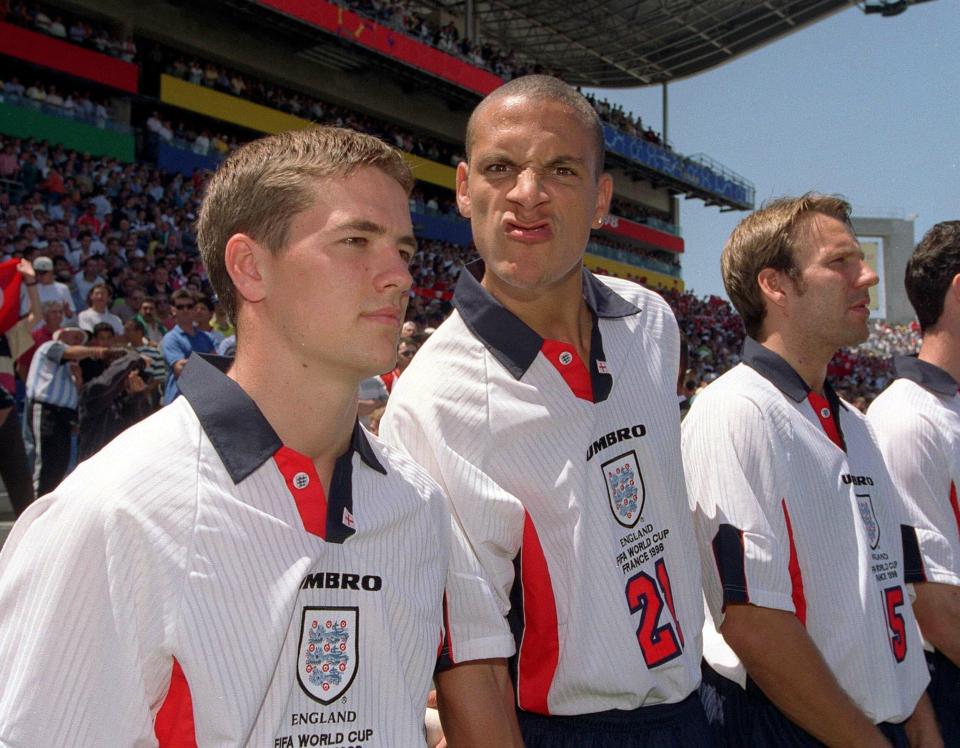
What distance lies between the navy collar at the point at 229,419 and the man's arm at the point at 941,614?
1996 millimetres

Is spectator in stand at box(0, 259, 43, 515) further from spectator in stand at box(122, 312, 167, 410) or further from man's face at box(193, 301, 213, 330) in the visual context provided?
man's face at box(193, 301, 213, 330)

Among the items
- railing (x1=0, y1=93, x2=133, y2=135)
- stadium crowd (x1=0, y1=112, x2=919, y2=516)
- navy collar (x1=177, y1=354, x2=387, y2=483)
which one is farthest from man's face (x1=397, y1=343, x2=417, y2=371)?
railing (x1=0, y1=93, x2=133, y2=135)

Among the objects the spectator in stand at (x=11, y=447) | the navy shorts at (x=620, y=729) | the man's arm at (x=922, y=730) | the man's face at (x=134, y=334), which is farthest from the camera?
the man's face at (x=134, y=334)

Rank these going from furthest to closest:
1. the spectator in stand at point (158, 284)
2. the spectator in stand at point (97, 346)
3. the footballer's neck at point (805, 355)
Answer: the spectator in stand at point (158, 284)
the spectator in stand at point (97, 346)
the footballer's neck at point (805, 355)

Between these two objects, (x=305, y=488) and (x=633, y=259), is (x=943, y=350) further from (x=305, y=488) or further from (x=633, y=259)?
(x=633, y=259)

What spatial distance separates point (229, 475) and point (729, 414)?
1311mm

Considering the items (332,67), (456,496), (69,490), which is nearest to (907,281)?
(456,496)

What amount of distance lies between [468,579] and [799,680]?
0.82 meters

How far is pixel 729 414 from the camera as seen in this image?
7.42ft

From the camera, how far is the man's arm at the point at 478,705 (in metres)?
1.62

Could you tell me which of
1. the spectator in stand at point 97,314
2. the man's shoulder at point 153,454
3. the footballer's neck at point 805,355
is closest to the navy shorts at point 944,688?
the footballer's neck at point 805,355

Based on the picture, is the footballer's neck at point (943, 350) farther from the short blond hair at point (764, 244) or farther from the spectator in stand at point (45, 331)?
the spectator in stand at point (45, 331)

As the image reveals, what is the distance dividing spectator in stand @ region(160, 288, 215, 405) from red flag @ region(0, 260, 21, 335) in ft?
3.57

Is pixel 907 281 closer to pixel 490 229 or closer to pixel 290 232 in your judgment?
pixel 490 229
